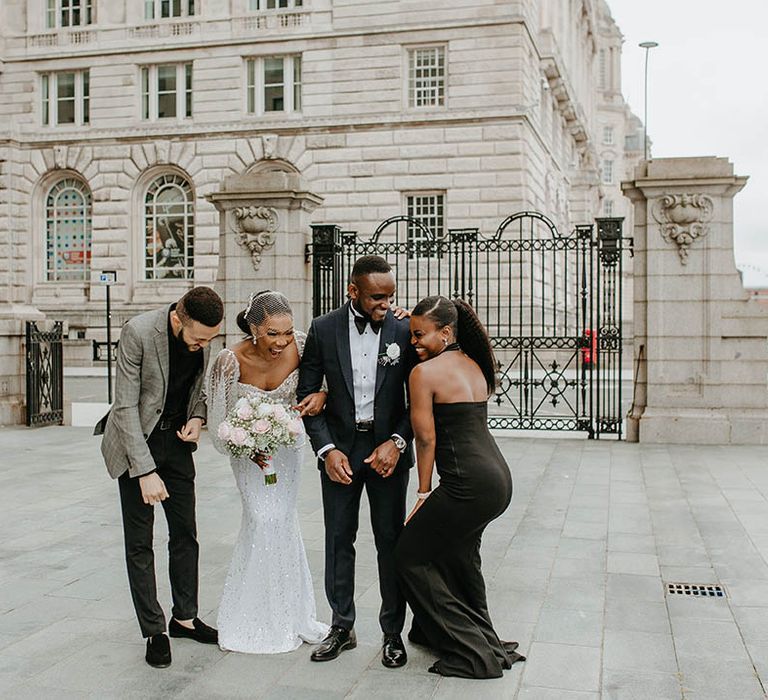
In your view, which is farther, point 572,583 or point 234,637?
point 572,583

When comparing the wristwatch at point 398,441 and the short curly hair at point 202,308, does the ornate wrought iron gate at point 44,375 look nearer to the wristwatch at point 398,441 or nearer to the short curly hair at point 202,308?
the short curly hair at point 202,308

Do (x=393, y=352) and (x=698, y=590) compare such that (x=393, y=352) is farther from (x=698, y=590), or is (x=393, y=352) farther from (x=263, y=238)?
(x=263, y=238)

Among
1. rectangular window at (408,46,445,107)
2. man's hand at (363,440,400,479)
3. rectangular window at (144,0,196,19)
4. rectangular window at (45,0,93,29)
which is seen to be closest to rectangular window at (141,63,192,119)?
rectangular window at (144,0,196,19)

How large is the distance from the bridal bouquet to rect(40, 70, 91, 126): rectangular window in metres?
32.5

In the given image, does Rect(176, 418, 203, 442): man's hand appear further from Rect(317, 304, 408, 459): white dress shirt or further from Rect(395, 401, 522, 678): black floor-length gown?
Rect(395, 401, 522, 678): black floor-length gown

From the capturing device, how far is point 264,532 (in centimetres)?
522

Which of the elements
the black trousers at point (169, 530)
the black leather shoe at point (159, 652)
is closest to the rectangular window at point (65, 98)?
the black trousers at point (169, 530)

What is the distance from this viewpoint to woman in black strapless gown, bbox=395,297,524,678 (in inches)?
186

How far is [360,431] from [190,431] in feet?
3.00

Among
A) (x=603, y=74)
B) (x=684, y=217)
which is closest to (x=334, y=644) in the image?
(x=684, y=217)

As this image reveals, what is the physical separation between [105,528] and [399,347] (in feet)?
13.9

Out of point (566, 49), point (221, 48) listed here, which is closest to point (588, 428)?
point (221, 48)

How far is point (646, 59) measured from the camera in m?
45.0

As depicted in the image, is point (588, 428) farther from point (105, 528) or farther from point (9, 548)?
point (9, 548)
